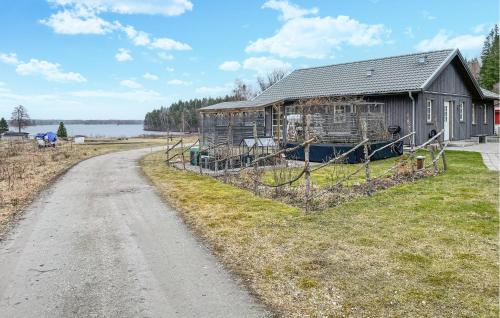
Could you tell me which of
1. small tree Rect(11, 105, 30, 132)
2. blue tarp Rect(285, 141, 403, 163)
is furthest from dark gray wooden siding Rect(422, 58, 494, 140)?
small tree Rect(11, 105, 30, 132)

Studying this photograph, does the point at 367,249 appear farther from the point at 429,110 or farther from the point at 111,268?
the point at 429,110

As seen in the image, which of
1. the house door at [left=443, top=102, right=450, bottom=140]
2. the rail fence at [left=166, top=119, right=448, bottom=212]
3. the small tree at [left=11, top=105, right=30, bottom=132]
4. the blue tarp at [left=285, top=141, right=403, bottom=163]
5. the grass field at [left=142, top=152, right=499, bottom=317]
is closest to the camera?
the grass field at [left=142, top=152, right=499, bottom=317]

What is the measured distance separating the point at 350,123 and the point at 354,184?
8.05 metres

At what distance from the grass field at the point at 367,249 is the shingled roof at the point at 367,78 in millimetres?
12680

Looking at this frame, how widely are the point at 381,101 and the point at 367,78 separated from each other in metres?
2.33

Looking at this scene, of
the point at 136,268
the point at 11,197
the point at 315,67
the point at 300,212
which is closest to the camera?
the point at 136,268

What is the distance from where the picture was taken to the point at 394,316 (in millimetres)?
4398

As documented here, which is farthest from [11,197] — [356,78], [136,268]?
[356,78]

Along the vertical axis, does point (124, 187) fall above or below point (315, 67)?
below

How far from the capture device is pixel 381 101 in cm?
2377

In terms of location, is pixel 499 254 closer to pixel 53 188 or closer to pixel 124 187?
pixel 124 187

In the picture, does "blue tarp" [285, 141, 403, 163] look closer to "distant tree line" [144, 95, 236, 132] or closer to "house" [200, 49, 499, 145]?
"house" [200, 49, 499, 145]

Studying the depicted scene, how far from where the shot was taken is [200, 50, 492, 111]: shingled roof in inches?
900

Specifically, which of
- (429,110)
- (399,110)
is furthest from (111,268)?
(429,110)
